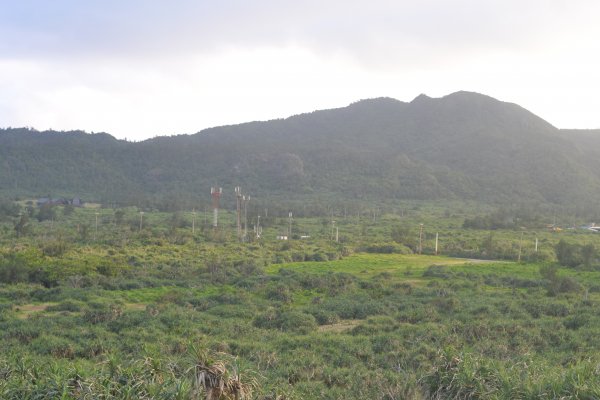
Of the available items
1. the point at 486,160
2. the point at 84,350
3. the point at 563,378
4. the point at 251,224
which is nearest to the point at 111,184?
the point at 251,224

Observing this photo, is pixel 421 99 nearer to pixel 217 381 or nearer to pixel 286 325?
pixel 286 325

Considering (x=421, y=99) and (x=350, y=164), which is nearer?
(x=350, y=164)

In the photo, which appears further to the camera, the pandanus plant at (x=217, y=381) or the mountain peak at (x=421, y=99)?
the mountain peak at (x=421, y=99)

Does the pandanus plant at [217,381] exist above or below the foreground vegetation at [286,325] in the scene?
above

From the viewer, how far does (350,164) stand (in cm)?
13100

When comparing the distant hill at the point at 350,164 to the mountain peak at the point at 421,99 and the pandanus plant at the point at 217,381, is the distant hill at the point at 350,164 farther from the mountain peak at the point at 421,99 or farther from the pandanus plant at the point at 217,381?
the pandanus plant at the point at 217,381

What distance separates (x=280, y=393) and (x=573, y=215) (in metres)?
90.5

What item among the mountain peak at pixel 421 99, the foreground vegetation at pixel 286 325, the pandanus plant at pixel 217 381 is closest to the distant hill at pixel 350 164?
the mountain peak at pixel 421 99

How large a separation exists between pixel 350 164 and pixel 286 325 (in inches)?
4471

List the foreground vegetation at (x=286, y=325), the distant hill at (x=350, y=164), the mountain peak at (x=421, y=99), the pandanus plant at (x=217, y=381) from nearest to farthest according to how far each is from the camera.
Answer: the pandanus plant at (x=217, y=381) → the foreground vegetation at (x=286, y=325) → the distant hill at (x=350, y=164) → the mountain peak at (x=421, y=99)

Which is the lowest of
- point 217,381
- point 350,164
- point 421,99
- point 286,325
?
point 286,325

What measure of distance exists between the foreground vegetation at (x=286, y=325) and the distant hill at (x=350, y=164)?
6954 cm

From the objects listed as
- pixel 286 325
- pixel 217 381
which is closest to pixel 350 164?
pixel 286 325

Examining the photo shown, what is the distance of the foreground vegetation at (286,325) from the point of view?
850cm
